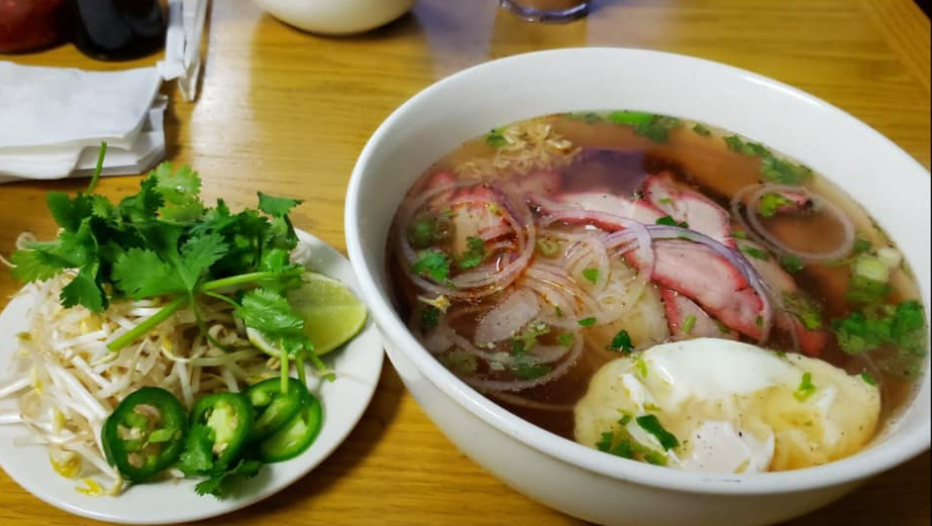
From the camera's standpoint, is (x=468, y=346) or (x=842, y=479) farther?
(x=468, y=346)

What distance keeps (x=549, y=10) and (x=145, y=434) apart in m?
1.10

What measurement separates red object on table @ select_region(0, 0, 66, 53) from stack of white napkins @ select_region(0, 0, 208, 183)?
14cm

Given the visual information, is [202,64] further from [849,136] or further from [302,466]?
[849,136]

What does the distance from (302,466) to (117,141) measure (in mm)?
605

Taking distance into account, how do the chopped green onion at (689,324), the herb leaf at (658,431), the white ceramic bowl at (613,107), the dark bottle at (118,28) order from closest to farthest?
the white ceramic bowl at (613,107), the herb leaf at (658,431), the chopped green onion at (689,324), the dark bottle at (118,28)

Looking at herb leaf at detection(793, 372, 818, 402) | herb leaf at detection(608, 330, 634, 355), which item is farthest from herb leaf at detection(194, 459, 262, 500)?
herb leaf at detection(793, 372, 818, 402)

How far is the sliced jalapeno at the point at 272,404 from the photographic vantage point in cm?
75

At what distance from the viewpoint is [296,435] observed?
75 cm

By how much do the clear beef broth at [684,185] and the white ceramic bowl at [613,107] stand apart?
0.07ft

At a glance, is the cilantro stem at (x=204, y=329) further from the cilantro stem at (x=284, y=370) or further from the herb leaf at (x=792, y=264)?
the herb leaf at (x=792, y=264)

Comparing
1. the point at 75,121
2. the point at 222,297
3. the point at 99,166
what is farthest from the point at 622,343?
the point at 75,121

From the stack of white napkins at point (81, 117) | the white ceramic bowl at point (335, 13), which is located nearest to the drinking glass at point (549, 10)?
the white ceramic bowl at point (335, 13)

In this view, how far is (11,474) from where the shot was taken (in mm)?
694

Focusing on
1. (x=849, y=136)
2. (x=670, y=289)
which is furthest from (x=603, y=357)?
(x=849, y=136)
